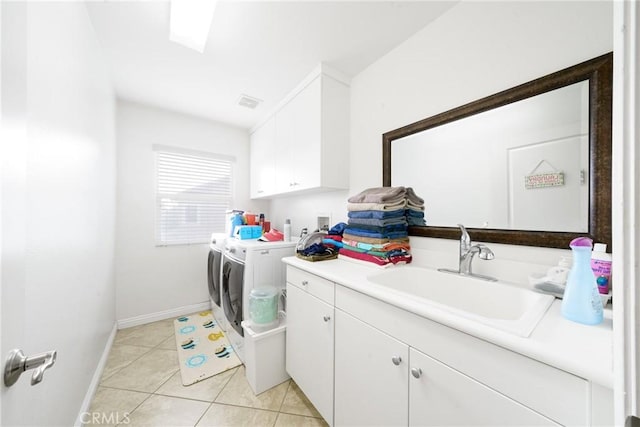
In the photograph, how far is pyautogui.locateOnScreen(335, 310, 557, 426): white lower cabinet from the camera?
62cm

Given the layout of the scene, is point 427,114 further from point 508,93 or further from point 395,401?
point 395,401

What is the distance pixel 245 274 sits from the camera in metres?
1.71

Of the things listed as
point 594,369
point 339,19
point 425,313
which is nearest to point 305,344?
point 425,313

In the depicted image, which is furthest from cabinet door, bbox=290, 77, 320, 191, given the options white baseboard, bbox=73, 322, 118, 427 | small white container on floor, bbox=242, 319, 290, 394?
white baseboard, bbox=73, 322, 118, 427

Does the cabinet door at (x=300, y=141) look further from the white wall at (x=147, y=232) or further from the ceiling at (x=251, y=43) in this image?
the white wall at (x=147, y=232)

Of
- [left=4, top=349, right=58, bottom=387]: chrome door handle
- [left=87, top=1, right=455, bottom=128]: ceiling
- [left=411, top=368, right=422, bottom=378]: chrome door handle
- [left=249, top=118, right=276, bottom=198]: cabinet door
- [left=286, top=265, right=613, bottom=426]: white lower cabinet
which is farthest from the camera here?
[left=249, top=118, right=276, bottom=198]: cabinet door

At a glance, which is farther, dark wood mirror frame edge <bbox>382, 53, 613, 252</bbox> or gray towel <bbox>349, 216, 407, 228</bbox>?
gray towel <bbox>349, 216, 407, 228</bbox>

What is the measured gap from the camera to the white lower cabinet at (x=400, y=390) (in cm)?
62

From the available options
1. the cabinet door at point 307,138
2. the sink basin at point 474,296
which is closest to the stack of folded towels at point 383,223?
the sink basin at point 474,296

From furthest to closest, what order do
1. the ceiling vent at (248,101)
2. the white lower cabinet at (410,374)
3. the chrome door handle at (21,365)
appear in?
the ceiling vent at (248,101), the white lower cabinet at (410,374), the chrome door handle at (21,365)

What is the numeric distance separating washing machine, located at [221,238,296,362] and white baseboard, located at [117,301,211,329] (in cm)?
99

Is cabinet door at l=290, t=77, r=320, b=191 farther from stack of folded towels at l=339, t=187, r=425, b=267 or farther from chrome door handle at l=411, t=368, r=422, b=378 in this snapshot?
chrome door handle at l=411, t=368, r=422, b=378

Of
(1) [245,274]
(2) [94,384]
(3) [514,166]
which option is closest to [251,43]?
(1) [245,274]

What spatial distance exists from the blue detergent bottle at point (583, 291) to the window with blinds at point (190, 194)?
10.2ft
